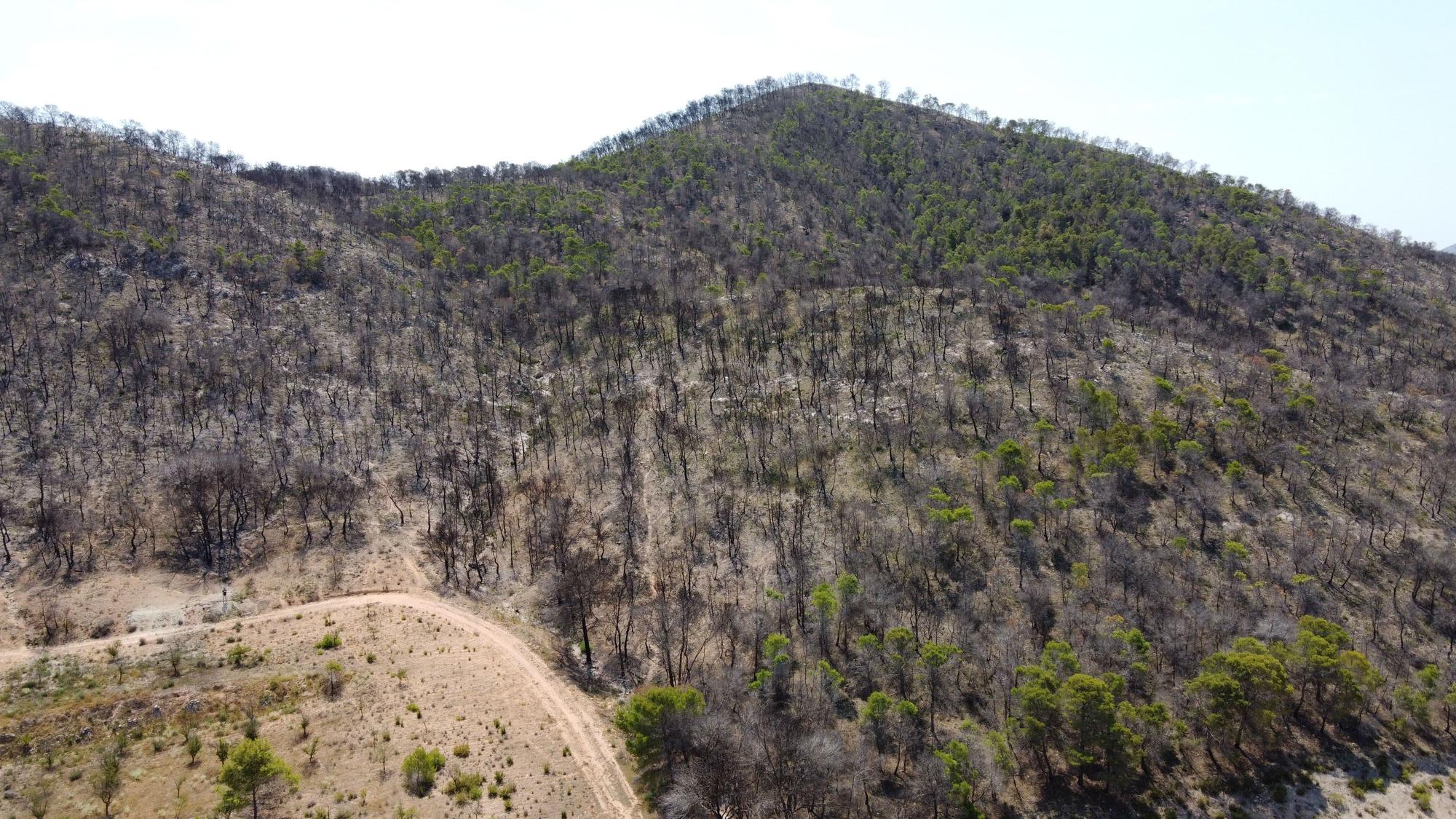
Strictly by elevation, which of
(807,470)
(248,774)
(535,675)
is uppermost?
(807,470)

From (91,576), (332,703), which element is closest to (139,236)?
(91,576)

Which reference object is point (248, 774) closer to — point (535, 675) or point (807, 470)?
point (535, 675)

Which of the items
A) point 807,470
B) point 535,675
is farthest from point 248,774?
point 807,470

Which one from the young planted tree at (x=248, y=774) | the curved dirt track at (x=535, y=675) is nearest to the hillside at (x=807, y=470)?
the curved dirt track at (x=535, y=675)

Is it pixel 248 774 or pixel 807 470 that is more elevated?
pixel 807 470

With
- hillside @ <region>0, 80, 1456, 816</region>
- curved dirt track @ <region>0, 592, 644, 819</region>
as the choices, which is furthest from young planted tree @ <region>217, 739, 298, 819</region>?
hillside @ <region>0, 80, 1456, 816</region>

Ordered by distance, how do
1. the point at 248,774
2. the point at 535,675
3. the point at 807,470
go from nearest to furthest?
the point at 248,774 → the point at 535,675 → the point at 807,470
